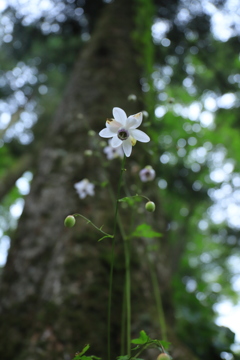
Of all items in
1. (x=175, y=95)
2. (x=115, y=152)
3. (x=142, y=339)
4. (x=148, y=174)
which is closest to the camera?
(x=142, y=339)

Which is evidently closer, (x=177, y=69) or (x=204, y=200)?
(x=177, y=69)

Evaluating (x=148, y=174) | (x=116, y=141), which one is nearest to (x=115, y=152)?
(x=148, y=174)

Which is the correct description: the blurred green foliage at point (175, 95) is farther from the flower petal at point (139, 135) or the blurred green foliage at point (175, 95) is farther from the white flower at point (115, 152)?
the flower petal at point (139, 135)

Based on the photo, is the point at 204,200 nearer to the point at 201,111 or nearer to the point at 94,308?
the point at 201,111

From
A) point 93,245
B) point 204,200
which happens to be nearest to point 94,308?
point 93,245

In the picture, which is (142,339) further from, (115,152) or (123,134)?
(115,152)
